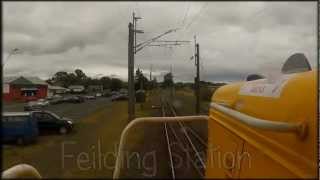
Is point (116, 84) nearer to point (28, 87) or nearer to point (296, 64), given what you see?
point (28, 87)

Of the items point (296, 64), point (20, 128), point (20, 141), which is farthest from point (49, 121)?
point (296, 64)

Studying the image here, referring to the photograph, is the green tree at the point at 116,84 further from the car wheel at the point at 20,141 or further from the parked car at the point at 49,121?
the car wheel at the point at 20,141

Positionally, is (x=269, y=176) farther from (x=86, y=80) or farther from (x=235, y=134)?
(x=86, y=80)

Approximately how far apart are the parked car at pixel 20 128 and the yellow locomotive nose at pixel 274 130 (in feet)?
3.05

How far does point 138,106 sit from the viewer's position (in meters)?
5.29

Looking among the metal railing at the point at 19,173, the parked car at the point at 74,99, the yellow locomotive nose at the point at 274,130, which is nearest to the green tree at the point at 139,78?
the parked car at the point at 74,99

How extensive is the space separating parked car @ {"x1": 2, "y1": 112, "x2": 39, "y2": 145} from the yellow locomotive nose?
929 mm

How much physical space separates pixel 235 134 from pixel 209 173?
956mm

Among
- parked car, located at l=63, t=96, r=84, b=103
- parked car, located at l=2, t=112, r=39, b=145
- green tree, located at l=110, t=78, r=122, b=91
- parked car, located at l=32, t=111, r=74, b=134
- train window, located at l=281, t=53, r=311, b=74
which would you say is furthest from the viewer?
green tree, located at l=110, t=78, r=122, b=91

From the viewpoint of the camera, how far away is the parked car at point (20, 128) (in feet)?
7.02

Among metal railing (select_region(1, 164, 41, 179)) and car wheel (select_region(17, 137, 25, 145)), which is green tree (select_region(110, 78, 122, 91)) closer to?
car wheel (select_region(17, 137, 25, 145))

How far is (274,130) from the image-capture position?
1.61 meters

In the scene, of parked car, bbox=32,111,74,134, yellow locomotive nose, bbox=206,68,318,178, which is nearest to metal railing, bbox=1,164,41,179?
yellow locomotive nose, bbox=206,68,318,178

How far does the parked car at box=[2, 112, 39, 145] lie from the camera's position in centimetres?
214
